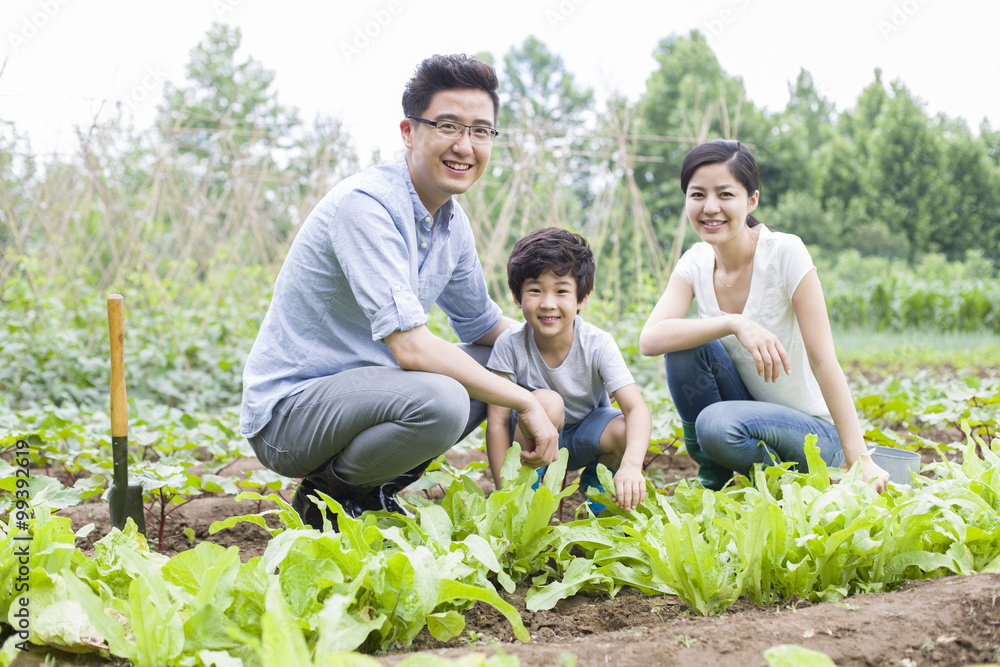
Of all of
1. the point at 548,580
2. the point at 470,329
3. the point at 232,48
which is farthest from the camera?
the point at 232,48

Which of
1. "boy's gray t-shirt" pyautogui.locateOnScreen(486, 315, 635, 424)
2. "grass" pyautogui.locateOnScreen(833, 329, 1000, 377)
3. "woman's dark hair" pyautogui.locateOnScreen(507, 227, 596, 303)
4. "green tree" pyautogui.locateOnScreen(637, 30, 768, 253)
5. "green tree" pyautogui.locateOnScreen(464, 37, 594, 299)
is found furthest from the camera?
"green tree" pyautogui.locateOnScreen(637, 30, 768, 253)

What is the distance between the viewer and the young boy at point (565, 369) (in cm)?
205

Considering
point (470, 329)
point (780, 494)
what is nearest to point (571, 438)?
point (470, 329)

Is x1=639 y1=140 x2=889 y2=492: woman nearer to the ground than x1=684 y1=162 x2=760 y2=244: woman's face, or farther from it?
nearer to the ground

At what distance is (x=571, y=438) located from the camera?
7.49ft

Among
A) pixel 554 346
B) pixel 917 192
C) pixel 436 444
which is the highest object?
pixel 917 192

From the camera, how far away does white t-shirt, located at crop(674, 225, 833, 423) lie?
2.19m

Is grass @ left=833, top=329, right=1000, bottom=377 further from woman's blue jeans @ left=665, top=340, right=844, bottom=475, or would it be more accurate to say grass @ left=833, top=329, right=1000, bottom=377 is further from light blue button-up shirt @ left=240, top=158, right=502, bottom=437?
light blue button-up shirt @ left=240, top=158, right=502, bottom=437

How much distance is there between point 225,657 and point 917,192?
24.0 m

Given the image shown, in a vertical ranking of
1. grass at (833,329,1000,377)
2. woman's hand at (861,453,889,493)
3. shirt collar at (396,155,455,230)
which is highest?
shirt collar at (396,155,455,230)

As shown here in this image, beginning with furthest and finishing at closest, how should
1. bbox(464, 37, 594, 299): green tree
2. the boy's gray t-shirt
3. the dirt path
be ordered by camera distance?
1. bbox(464, 37, 594, 299): green tree
2. the boy's gray t-shirt
3. the dirt path

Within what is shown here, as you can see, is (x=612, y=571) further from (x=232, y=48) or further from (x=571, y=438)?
(x=232, y=48)

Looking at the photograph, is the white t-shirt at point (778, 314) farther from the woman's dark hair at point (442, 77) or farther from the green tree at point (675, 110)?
the green tree at point (675, 110)

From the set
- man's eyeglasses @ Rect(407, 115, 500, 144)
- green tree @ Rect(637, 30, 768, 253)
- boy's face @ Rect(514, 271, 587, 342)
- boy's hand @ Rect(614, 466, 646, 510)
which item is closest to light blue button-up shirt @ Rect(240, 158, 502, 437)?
man's eyeglasses @ Rect(407, 115, 500, 144)
